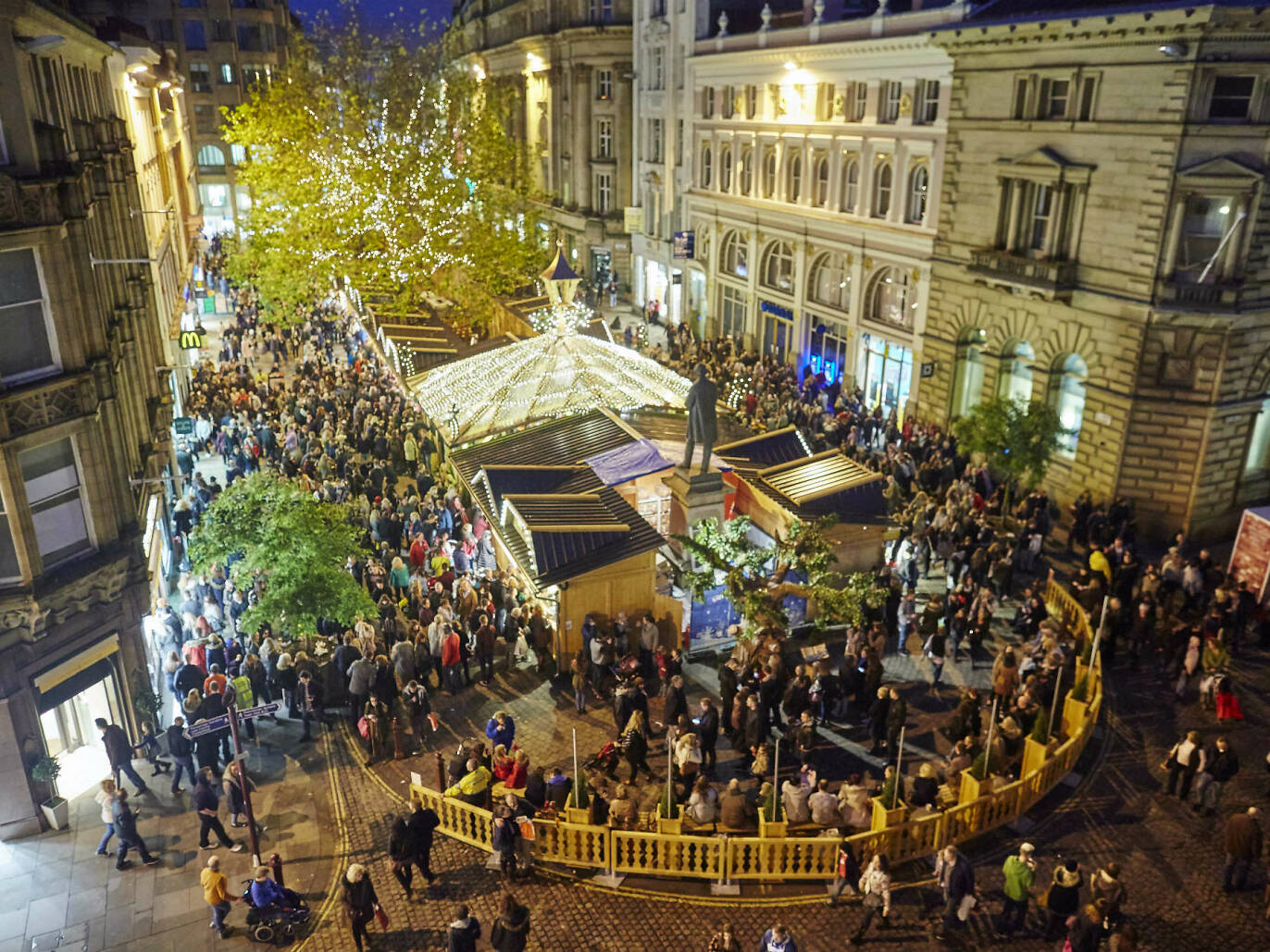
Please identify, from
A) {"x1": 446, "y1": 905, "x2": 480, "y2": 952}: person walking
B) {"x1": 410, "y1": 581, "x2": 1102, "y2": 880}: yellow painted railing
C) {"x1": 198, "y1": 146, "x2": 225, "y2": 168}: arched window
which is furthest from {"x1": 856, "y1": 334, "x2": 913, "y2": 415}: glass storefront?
{"x1": 198, "y1": 146, "x2": 225, "y2": 168}: arched window

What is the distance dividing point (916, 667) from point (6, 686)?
14.4 meters

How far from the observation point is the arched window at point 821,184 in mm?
35094

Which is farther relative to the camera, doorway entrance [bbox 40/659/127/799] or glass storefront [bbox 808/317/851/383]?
glass storefront [bbox 808/317/851/383]

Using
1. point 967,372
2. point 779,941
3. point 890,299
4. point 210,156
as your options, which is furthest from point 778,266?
point 210,156

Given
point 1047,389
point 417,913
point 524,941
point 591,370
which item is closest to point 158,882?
point 417,913

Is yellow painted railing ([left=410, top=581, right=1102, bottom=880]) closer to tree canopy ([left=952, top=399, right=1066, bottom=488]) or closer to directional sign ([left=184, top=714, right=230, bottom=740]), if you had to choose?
directional sign ([left=184, top=714, right=230, bottom=740])

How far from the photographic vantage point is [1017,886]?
35.8 ft

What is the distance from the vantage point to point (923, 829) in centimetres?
1244

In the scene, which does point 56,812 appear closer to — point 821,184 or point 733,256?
point 821,184

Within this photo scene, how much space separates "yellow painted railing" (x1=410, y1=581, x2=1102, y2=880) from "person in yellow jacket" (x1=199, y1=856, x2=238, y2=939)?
98.0 inches

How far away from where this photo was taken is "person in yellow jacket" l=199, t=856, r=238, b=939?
11.4 metres

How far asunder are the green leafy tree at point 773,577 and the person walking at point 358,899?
7.59 m

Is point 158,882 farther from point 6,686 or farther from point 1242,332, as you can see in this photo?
point 1242,332

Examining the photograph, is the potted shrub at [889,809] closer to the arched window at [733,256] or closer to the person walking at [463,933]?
the person walking at [463,933]
